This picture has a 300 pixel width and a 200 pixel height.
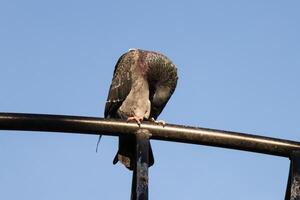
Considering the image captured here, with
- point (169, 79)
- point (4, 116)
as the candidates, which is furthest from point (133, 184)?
point (169, 79)

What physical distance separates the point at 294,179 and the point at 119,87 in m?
6.29

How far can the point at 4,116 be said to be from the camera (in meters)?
2.58

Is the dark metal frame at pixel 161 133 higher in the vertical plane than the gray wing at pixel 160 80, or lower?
lower

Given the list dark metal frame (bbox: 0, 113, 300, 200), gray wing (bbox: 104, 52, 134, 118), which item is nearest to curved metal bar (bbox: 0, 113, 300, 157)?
dark metal frame (bbox: 0, 113, 300, 200)

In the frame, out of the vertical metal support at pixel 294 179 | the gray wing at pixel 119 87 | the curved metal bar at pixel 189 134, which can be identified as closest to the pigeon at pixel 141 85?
the gray wing at pixel 119 87

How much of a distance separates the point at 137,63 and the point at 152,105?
2.37 ft

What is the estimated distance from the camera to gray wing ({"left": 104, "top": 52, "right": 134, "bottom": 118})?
8.55 meters

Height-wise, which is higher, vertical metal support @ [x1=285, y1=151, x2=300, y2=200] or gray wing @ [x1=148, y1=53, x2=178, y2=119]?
gray wing @ [x1=148, y1=53, x2=178, y2=119]

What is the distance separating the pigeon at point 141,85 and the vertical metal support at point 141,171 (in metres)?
5.31

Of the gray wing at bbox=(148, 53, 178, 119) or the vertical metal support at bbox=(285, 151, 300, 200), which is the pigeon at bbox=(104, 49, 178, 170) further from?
the vertical metal support at bbox=(285, 151, 300, 200)

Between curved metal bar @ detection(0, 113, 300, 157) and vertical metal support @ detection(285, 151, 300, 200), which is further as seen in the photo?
curved metal bar @ detection(0, 113, 300, 157)

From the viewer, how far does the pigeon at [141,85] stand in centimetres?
814

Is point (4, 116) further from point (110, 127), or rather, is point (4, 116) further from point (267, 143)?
point (267, 143)

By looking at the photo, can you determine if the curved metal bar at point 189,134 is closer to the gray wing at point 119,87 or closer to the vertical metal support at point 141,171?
the vertical metal support at point 141,171
